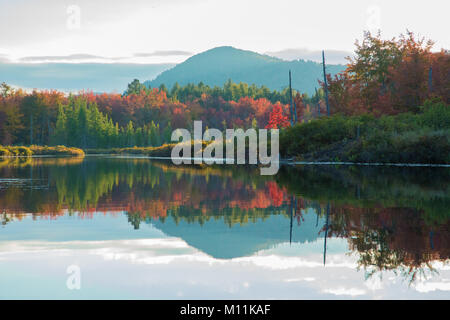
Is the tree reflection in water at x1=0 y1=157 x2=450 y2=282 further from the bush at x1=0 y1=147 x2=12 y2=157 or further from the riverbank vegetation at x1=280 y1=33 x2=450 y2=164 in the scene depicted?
the bush at x1=0 y1=147 x2=12 y2=157

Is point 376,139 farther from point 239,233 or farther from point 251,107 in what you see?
point 251,107

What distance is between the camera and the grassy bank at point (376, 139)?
30.2 metres

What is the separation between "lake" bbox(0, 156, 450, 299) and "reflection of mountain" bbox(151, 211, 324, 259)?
19mm

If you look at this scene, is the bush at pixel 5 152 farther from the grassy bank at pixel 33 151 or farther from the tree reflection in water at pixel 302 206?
the tree reflection in water at pixel 302 206

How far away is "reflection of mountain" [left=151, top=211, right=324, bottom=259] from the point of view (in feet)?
25.9

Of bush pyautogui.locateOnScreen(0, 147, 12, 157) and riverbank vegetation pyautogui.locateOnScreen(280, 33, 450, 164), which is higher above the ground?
riverbank vegetation pyautogui.locateOnScreen(280, 33, 450, 164)

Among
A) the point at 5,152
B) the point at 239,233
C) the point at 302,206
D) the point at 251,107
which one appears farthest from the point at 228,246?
the point at 251,107

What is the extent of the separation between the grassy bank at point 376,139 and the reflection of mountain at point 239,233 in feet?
70.1

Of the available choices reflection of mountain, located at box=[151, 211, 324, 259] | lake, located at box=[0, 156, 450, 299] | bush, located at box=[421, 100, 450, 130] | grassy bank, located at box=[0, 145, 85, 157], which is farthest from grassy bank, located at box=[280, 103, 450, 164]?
grassy bank, located at box=[0, 145, 85, 157]

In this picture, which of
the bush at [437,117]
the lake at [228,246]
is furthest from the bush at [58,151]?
the lake at [228,246]

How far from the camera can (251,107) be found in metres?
132
